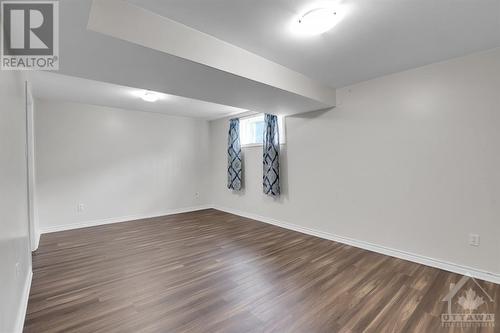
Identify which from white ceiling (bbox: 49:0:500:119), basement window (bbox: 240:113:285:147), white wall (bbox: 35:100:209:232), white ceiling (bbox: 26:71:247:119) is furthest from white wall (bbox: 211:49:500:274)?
white wall (bbox: 35:100:209:232)

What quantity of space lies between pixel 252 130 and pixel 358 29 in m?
3.30

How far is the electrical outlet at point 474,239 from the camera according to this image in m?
2.35

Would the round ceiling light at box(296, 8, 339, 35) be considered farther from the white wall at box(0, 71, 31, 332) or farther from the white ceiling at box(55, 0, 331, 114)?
the white wall at box(0, 71, 31, 332)

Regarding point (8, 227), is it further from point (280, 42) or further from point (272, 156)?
point (272, 156)

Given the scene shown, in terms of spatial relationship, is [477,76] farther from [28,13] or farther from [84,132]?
[84,132]

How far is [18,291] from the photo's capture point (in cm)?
166

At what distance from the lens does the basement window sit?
4836 mm

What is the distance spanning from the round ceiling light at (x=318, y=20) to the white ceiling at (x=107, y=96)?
2.64 metres

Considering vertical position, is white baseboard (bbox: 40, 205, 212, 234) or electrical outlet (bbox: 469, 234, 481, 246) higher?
electrical outlet (bbox: 469, 234, 481, 246)

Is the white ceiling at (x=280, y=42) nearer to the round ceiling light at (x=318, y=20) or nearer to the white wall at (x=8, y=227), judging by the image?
the round ceiling light at (x=318, y=20)

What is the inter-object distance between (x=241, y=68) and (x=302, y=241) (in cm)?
261

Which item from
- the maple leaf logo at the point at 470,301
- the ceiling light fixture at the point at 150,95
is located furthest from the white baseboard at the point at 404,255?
the ceiling light fixture at the point at 150,95

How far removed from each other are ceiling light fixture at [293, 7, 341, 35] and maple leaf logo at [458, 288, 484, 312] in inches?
101

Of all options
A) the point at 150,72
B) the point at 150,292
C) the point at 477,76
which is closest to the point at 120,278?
the point at 150,292
